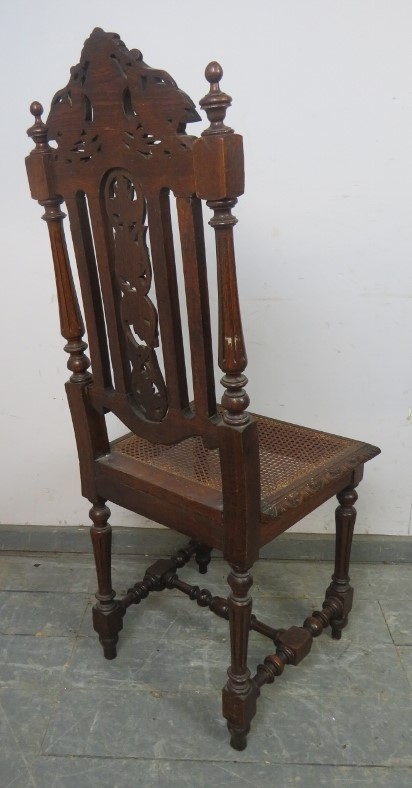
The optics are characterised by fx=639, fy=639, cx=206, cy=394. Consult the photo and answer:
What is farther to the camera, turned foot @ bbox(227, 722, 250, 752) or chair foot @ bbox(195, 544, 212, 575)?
chair foot @ bbox(195, 544, 212, 575)

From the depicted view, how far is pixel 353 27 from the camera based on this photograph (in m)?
1.51

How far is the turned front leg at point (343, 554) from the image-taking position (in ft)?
5.01

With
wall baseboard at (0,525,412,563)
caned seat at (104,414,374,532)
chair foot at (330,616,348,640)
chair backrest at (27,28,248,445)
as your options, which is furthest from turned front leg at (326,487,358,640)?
chair backrest at (27,28,248,445)

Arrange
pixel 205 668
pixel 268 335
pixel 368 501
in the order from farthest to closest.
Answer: pixel 368 501, pixel 268 335, pixel 205 668

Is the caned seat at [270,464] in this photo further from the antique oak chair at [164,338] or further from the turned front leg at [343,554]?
the turned front leg at [343,554]

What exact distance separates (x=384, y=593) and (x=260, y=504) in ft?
2.86

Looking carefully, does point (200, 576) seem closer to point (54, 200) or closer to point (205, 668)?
point (205, 668)

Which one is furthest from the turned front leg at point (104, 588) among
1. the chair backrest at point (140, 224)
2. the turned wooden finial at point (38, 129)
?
the turned wooden finial at point (38, 129)

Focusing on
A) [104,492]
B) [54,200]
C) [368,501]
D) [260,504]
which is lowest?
[368,501]

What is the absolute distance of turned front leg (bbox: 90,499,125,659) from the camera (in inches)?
59.4

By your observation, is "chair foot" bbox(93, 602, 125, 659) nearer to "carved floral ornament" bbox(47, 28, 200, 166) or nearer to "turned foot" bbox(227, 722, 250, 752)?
"turned foot" bbox(227, 722, 250, 752)

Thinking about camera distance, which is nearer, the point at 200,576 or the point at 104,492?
the point at 104,492

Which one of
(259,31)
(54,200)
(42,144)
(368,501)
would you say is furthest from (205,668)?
(259,31)

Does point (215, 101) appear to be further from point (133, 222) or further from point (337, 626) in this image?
point (337, 626)
